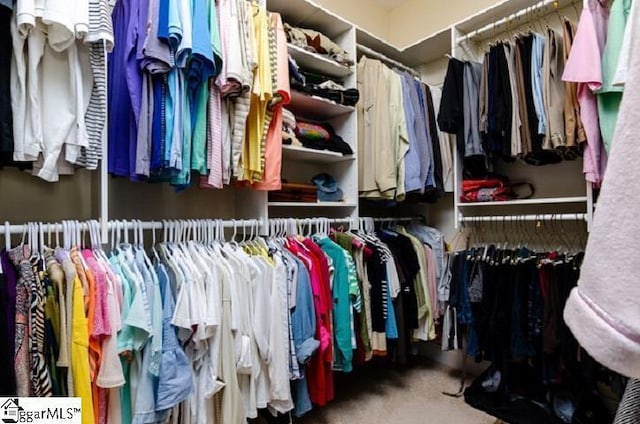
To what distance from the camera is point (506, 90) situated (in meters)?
1.93

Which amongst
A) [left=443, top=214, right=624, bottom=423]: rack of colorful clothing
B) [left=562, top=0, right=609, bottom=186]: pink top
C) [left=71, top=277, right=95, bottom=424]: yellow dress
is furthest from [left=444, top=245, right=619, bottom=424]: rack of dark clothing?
[left=71, top=277, right=95, bottom=424]: yellow dress

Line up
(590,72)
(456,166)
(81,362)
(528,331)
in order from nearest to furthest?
(81,362), (590,72), (528,331), (456,166)

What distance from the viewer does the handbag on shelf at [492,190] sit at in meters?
2.13

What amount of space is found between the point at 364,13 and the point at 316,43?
1.02 m

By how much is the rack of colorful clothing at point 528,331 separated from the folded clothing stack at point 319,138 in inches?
38.5

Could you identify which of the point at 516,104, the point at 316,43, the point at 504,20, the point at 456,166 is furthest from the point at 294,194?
the point at 504,20

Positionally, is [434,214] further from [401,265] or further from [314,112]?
[314,112]

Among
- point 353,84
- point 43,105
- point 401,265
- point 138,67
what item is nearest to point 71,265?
point 43,105

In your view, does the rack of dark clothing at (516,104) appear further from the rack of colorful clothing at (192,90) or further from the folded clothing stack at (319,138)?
the rack of colorful clothing at (192,90)

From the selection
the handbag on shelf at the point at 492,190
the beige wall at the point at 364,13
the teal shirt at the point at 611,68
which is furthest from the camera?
the beige wall at the point at 364,13

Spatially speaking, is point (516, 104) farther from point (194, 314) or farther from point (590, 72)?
point (194, 314)

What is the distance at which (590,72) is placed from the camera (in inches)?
60.8

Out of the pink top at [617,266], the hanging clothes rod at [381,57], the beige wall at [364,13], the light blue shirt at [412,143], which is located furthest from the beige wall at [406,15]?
the pink top at [617,266]

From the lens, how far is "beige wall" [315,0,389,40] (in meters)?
2.72
